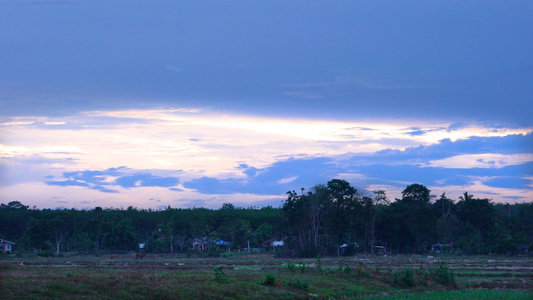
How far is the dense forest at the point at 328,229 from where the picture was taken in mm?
81500

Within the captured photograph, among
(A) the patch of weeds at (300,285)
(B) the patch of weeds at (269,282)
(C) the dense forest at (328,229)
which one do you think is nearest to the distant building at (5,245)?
(C) the dense forest at (328,229)

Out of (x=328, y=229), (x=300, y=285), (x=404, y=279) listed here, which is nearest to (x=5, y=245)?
(x=328, y=229)

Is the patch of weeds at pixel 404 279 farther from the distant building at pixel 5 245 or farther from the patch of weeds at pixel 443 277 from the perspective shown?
the distant building at pixel 5 245

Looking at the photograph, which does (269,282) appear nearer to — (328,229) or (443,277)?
(443,277)

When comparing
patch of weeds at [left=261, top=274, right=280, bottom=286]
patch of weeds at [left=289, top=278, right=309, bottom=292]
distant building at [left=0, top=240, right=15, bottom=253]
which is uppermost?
distant building at [left=0, top=240, right=15, bottom=253]

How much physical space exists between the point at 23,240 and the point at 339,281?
70.4 meters

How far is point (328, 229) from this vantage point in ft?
269

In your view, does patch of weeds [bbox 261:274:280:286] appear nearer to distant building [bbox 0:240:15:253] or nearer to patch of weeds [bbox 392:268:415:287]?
patch of weeds [bbox 392:268:415:287]

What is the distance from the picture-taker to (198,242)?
3883 inches

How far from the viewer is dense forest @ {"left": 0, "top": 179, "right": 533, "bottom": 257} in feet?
267

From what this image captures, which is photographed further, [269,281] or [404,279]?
[404,279]

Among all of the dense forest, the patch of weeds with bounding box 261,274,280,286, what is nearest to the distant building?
the dense forest

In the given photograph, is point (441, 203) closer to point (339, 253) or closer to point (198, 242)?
point (339, 253)

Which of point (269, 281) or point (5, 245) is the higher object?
point (5, 245)
